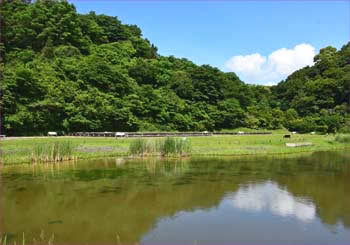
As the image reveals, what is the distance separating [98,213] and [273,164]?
17148 mm

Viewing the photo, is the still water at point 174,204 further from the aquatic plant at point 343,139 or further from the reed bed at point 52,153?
the aquatic plant at point 343,139

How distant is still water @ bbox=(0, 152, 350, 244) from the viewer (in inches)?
452

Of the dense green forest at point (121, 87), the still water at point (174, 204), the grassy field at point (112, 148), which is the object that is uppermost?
the dense green forest at point (121, 87)

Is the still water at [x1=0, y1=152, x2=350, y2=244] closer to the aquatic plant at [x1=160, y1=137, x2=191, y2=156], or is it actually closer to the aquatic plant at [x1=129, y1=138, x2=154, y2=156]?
the aquatic plant at [x1=129, y1=138, x2=154, y2=156]

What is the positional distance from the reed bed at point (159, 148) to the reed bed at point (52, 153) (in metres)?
5.21

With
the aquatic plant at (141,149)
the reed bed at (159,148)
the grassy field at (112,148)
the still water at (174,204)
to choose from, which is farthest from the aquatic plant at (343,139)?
the aquatic plant at (141,149)

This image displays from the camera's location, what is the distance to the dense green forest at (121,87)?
45375mm

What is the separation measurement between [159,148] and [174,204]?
14.4m

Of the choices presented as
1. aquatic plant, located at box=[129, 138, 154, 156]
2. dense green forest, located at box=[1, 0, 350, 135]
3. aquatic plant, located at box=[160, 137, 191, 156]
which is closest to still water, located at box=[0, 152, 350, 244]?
aquatic plant, located at box=[129, 138, 154, 156]

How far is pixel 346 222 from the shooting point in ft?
42.5

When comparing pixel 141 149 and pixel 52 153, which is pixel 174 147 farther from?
pixel 52 153

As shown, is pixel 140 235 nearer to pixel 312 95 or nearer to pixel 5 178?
pixel 5 178

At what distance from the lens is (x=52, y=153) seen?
82.9ft

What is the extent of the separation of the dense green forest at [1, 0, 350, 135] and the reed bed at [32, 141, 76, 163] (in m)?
17.0
